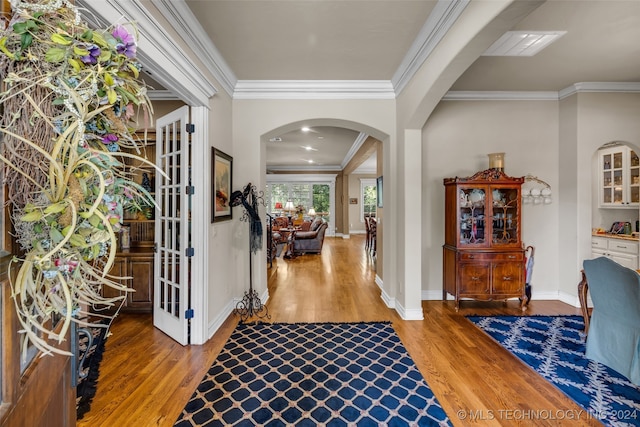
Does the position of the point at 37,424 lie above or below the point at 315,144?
below

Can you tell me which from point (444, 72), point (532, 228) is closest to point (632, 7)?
Answer: point (444, 72)

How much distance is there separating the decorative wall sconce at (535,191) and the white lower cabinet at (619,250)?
3.42 feet

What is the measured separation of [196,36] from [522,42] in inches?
125

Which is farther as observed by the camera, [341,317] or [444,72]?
[341,317]

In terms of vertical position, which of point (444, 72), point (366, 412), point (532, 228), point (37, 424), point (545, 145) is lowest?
point (366, 412)

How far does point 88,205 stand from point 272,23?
8.37 feet

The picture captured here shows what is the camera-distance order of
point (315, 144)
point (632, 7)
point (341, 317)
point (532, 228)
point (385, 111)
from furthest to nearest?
point (315, 144), point (532, 228), point (385, 111), point (341, 317), point (632, 7)

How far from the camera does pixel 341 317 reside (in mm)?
3658

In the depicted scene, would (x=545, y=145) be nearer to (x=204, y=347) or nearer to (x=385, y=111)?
(x=385, y=111)

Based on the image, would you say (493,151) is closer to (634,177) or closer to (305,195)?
(634,177)

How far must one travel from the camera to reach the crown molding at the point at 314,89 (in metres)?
3.83

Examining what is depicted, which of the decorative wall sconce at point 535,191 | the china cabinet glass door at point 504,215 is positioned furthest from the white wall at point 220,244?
the decorative wall sconce at point 535,191

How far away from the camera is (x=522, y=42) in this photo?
291cm

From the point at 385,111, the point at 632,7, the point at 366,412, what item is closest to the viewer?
the point at 366,412
